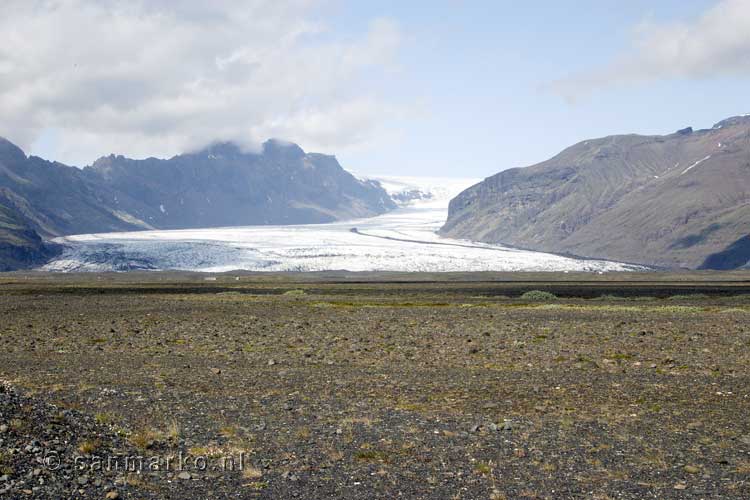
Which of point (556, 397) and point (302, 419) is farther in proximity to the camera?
point (556, 397)

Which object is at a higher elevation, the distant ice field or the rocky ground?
the distant ice field

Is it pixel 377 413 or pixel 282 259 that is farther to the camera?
pixel 282 259

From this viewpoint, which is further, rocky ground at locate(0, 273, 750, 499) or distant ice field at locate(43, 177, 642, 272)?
distant ice field at locate(43, 177, 642, 272)

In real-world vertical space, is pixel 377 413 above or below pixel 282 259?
below

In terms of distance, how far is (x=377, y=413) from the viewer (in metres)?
16.1

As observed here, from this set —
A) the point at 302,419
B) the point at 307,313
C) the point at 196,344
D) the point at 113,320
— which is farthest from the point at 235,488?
the point at 307,313

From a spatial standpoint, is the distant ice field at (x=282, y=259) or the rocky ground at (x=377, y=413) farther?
the distant ice field at (x=282, y=259)

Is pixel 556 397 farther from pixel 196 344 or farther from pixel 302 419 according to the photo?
pixel 196 344

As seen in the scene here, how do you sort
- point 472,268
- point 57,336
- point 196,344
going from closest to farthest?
point 196,344, point 57,336, point 472,268

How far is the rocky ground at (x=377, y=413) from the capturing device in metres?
11.7

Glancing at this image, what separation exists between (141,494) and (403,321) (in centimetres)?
2737

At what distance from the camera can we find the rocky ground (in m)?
11.7

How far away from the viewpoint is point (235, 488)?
37.6 feet

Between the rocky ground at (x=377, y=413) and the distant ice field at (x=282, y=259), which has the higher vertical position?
the distant ice field at (x=282, y=259)
